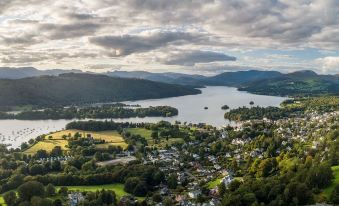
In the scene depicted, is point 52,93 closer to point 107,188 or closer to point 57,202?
point 107,188

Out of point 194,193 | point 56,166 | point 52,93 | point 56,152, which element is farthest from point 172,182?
point 52,93

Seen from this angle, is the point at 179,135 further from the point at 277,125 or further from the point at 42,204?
the point at 42,204

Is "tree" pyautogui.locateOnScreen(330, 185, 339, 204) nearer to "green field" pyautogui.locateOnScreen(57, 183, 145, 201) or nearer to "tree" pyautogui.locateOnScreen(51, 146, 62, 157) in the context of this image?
"green field" pyautogui.locateOnScreen(57, 183, 145, 201)

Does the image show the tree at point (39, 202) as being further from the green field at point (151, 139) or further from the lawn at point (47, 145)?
the green field at point (151, 139)

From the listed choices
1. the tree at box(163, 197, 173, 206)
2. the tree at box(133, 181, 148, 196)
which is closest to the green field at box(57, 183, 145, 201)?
the tree at box(133, 181, 148, 196)

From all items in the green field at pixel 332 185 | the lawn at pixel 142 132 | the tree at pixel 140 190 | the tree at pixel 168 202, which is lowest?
the tree at pixel 140 190

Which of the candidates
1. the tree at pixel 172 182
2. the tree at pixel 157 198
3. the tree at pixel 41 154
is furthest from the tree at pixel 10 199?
the tree at pixel 41 154

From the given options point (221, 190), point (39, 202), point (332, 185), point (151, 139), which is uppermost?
point (332, 185)

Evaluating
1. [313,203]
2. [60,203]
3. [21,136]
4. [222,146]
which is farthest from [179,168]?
[21,136]
